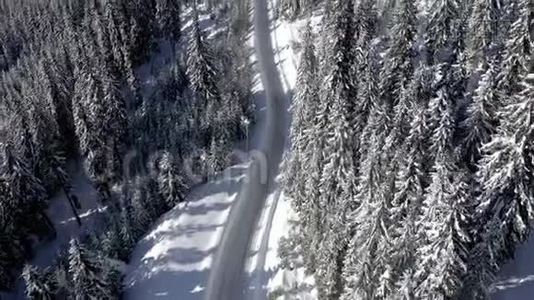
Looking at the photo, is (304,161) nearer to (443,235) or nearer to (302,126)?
(302,126)

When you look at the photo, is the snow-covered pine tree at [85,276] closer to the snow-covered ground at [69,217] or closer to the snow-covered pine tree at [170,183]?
the snow-covered pine tree at [170,183]

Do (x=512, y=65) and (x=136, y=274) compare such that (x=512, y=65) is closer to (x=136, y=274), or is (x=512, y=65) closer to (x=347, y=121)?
(x=347, y=121)

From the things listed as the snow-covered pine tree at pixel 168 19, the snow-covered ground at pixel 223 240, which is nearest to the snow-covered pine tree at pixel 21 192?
the snow-covered ground at pixel 223 240

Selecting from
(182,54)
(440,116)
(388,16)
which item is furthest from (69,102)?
(440,116)

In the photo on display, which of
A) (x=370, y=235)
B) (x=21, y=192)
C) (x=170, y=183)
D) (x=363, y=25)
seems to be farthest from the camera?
(x=21, y=192)

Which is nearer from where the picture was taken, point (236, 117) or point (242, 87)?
point (236, 117)

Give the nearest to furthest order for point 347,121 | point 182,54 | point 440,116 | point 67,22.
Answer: point 440,116
point 347,121
point 182,54
point 67,22

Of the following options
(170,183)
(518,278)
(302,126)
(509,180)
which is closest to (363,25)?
(302,126)
